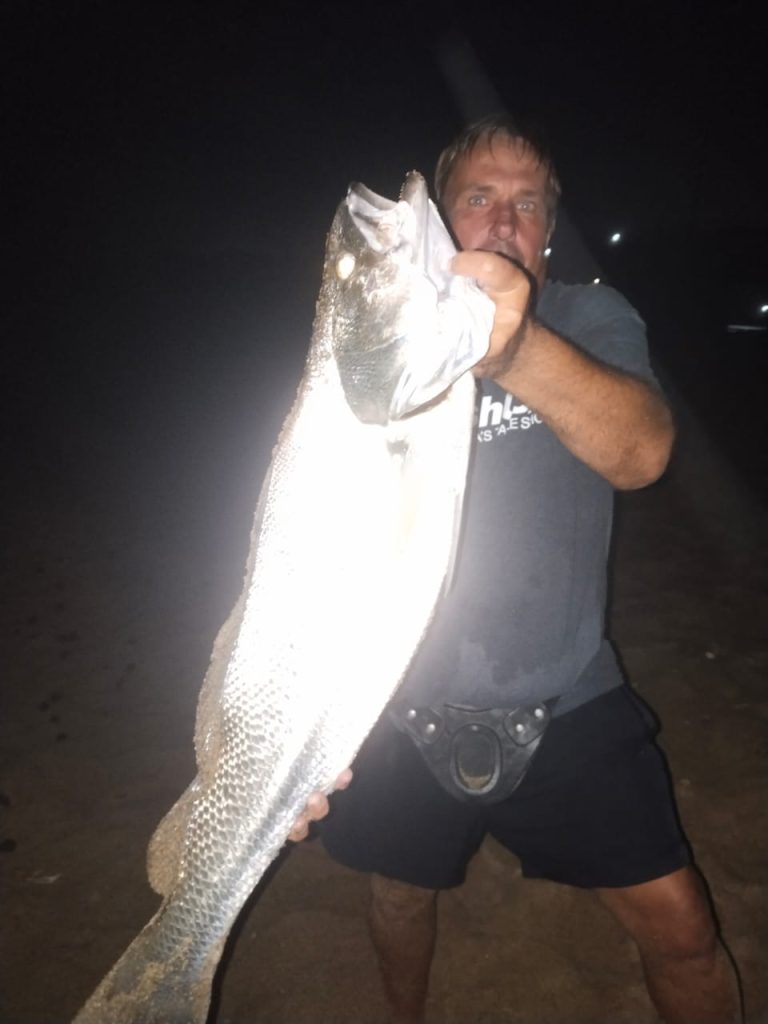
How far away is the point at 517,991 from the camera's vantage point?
326cm

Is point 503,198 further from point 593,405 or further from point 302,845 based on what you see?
point 302,845

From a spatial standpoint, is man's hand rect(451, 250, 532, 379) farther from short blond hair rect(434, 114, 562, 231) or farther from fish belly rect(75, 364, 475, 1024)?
short blond hair rect(434, 114, 562, 231)

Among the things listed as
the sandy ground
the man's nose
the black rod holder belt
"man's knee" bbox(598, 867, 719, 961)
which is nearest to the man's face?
the man's nose

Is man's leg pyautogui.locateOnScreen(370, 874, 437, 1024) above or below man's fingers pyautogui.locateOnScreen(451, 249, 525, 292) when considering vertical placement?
below

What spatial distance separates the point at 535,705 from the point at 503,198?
6.01 feet

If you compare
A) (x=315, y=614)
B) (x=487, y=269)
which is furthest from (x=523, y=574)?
(x=487, y=269)

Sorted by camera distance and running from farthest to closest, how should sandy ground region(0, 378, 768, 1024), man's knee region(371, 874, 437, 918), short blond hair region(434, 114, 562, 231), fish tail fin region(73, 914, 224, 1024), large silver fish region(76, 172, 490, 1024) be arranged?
sandy ground region(0, 378, 768, 1024)
man's knee region(371, 874, 437, 918)
short blond hair region(434, 114, 562, 231)
fish tail fin region(73, 914, 224, 1024)
large silver fish region(76, 172, 490, 1024)

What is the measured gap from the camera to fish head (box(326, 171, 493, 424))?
153 cm

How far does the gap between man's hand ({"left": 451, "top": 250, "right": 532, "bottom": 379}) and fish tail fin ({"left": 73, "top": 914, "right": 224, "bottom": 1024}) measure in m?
1.82

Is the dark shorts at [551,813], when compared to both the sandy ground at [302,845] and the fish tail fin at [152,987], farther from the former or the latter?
the sandy ground at [302,845]

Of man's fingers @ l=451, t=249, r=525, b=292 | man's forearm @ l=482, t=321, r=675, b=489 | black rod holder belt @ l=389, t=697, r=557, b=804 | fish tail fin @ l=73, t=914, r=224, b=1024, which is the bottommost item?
fish tail fin @ l=73, t=914, r=224, b=1024

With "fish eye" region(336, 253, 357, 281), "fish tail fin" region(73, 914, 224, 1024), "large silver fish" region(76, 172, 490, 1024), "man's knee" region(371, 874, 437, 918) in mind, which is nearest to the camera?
"fish eye" region(336, 253, 357, 281)

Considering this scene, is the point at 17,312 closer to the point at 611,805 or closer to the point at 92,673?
the point at 92,673

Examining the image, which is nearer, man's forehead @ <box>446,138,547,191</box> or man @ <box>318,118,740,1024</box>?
man @ <box>318,118,740,1024</box>
